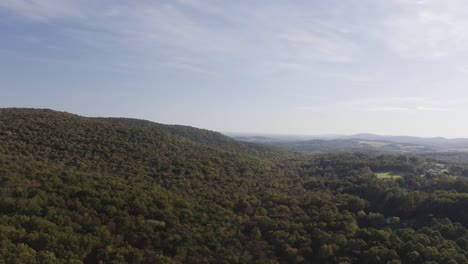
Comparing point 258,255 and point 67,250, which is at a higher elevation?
point 67,250

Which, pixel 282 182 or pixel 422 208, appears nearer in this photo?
pixel 422 208

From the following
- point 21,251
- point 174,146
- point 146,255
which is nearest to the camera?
point 21,251

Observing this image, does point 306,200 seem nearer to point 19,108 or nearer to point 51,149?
point 51,149

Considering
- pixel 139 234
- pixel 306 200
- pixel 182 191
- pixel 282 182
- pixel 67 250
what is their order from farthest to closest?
pixel 282 182 < pixel 306 200 < pixel 182 191 < pixel 139 234 < pixel 67 250

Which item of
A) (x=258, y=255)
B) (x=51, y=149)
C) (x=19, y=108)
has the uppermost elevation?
(x=19, y=108)

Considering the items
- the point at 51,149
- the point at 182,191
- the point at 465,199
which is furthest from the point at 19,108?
the point at 465,199

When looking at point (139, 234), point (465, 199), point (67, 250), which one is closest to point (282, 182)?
point (465, 199)
